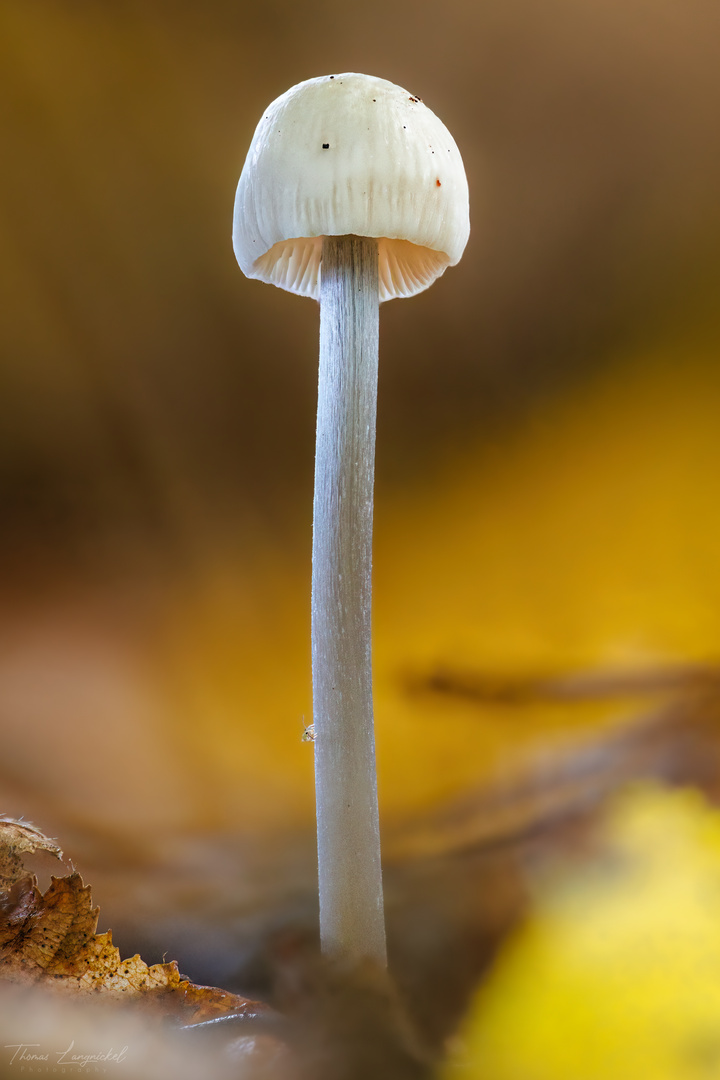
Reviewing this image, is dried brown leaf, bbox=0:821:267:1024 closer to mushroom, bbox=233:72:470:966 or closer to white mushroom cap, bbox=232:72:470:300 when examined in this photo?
mushroom, bbox=233:72:470:966

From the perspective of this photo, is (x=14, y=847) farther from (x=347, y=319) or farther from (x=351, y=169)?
(x=351, y=169)

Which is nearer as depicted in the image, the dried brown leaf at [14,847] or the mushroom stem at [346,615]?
the dried brown leaf at [14,847]

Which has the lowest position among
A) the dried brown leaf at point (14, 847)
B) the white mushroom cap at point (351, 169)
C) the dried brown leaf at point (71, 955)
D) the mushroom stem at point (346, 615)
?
the dried brown leaf at point (71, 955)

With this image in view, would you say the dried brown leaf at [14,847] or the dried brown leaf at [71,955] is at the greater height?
the dried brown leaf at [14,847]

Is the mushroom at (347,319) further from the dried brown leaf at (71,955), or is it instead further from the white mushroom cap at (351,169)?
the dried brown leaf at (71,955)

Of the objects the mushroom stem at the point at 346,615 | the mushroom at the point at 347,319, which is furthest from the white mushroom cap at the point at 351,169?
the mushroom stem at the point at 346,615

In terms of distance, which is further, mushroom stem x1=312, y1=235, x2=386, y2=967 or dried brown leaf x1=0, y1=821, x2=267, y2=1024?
mushroom stem x1=312, y1=235, x2=386, y2=967

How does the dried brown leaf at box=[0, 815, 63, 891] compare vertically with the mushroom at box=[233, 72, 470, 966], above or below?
below

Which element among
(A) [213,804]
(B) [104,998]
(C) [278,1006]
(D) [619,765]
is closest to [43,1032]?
(B) [104,998]

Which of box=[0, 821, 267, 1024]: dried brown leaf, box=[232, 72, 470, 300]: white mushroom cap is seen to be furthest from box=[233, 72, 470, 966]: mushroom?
box=[0, 821, 267, 1024]: dried brown leaf
